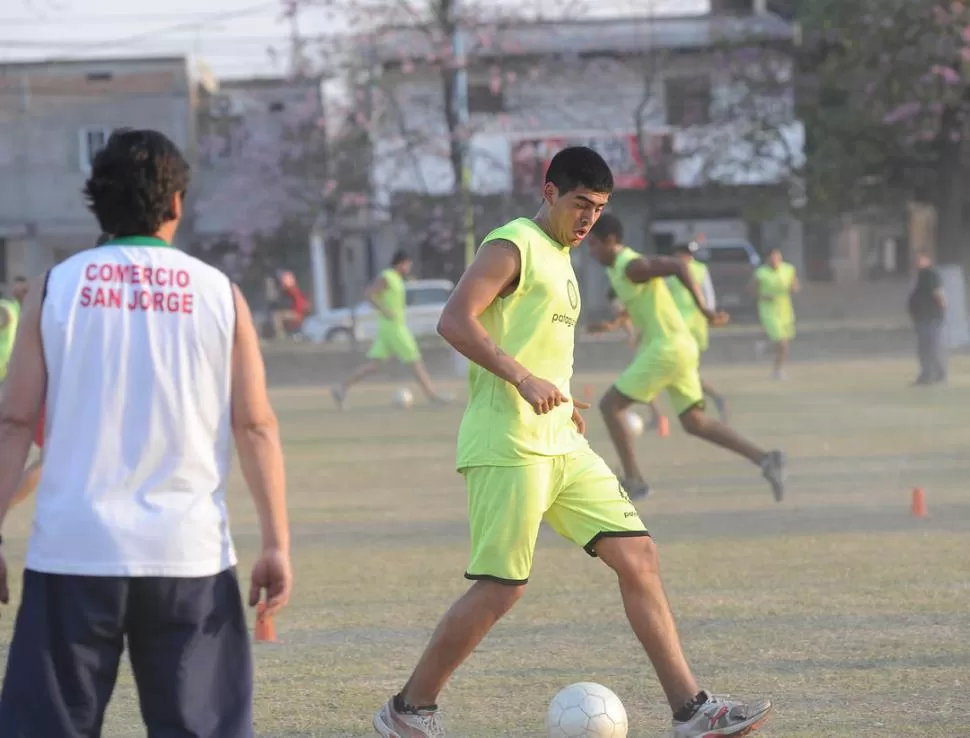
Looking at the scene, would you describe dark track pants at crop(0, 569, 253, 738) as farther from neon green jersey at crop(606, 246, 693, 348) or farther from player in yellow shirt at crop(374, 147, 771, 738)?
neon green jersey at crop(606, 246, 693, 348)

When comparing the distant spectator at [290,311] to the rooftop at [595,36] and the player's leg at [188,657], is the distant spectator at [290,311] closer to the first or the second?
the rooftop at [595,36]

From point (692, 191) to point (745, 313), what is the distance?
312 cm

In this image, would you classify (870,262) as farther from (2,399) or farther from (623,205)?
(2,399)

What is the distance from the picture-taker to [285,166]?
38531mm

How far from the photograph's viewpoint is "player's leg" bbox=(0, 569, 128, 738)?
3.63m

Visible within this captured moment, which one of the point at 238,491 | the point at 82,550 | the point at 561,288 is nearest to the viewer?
the point at 82,550

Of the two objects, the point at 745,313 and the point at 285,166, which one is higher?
the point at 285,166

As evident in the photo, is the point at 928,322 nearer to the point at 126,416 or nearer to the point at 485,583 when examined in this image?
the point at 485,583

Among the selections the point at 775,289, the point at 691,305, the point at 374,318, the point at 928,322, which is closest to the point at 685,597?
the point at 691,305

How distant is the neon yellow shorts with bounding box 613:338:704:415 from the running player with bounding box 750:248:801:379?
43.1 feet

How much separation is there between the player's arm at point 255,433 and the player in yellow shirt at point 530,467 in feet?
4.72

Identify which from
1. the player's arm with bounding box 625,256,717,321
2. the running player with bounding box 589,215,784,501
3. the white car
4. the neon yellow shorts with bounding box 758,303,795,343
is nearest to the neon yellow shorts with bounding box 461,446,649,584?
the player's arm with bounding box 625,256,717,321

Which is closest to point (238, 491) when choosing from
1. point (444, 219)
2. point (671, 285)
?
point (671, 285)

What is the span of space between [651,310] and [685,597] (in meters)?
3.90
